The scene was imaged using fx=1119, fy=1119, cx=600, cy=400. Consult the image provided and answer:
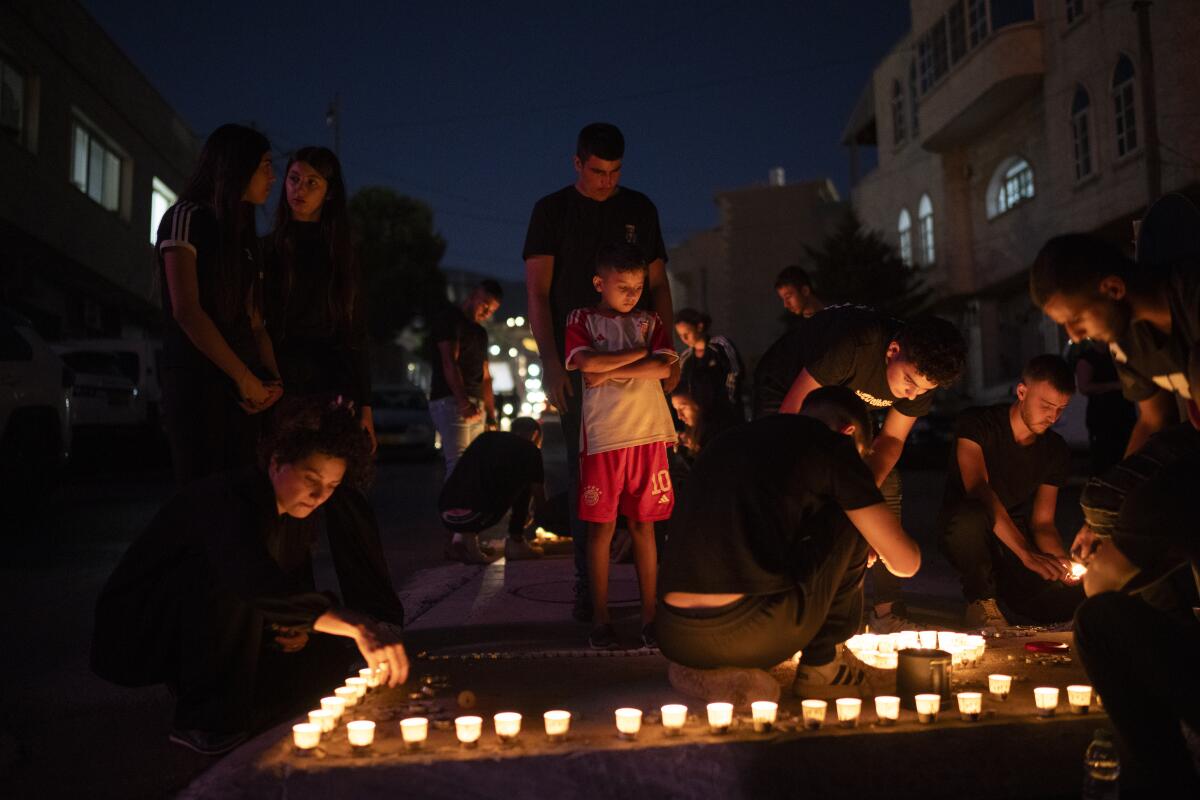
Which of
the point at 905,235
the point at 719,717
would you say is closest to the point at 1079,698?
the point at 719,717

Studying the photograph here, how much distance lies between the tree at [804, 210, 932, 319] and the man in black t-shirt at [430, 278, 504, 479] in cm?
2167

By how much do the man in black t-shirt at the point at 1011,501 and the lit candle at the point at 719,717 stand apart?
7.32 feet

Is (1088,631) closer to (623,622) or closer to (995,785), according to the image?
(995,785)

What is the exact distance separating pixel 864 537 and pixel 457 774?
1.33 metres

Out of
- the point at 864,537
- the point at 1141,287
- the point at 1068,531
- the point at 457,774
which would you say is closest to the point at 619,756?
the point at 457,774

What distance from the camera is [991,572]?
15.9 ft

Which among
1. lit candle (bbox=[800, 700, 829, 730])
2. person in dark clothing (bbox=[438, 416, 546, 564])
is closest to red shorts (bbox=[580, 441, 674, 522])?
lit candle (bbox=[800, 700, 829, 730])

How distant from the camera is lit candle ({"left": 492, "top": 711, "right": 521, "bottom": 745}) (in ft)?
8.93

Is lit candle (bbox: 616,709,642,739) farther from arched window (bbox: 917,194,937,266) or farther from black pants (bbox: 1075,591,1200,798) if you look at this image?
arched window (bbox: 917,194,937,266)

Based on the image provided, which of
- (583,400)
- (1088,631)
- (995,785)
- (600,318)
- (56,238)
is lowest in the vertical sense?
(995,785)

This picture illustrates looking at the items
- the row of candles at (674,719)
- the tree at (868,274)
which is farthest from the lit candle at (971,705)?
the tree at (868,274)

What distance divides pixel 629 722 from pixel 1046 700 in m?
1.08

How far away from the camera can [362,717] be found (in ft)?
9.79

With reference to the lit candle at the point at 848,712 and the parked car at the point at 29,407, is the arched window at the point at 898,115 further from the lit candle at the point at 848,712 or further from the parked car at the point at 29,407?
the lit candle at the point at 848,712
